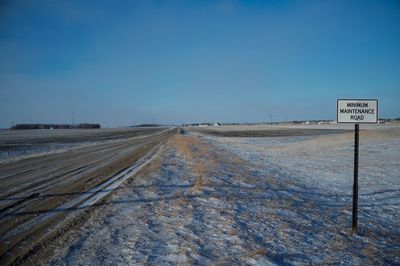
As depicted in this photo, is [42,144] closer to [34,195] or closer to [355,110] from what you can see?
[34,195]

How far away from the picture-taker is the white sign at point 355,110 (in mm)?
6457

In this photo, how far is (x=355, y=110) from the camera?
21.2 ft

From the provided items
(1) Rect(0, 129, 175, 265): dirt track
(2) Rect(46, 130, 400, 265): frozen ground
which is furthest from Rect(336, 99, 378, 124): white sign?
(1) Rect(0, 129, 175, 265): dirt track

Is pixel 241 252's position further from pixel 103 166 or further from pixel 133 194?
pixel 103 166

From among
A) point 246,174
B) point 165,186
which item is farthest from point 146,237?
point 246,174

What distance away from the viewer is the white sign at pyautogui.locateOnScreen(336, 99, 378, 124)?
6457mm

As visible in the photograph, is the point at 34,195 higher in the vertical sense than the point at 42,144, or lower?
higher

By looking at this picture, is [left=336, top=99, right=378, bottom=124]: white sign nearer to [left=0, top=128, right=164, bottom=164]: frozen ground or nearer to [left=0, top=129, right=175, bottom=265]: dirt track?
[left=0, top=129, right=175, bottom=265]: dirt track

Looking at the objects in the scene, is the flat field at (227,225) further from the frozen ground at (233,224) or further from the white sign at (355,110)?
the white sign at (355,110)

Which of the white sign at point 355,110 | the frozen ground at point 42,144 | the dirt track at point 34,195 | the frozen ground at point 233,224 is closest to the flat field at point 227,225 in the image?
the frozen ground at point 233,224

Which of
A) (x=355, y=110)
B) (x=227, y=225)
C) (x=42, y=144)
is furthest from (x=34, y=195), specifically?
(x=42, y=144)

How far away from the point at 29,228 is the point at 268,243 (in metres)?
4.63

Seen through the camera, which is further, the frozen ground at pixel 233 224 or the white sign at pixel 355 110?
the white sign at pixel 355 110

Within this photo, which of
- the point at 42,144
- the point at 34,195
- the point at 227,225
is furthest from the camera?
the point at 42,144
